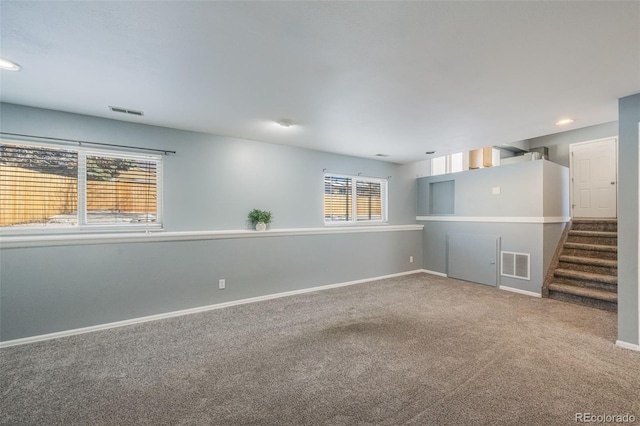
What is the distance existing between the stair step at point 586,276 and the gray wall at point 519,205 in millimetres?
211

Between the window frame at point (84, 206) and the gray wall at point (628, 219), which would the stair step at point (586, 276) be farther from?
the window frame at point (84, 206)

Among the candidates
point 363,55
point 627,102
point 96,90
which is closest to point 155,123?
point 96,90

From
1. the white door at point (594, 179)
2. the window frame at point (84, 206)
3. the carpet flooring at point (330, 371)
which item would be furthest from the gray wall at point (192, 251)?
the white door at point (594, 179)

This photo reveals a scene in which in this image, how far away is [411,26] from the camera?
5.26 feet

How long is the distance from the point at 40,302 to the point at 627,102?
6.10 meters

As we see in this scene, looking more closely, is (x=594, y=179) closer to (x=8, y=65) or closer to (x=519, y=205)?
(x=519, y=205)

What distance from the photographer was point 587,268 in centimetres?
426

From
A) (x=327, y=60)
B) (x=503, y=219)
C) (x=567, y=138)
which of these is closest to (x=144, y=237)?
(x=327, y=60)

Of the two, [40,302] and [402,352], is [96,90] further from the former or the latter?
[402,352]

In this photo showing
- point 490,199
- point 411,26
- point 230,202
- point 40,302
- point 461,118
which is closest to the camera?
point 411,26

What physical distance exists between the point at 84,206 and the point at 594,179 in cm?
890

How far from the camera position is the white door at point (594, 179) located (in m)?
5.46

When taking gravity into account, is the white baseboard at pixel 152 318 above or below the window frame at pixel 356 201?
below

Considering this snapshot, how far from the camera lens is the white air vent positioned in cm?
438
